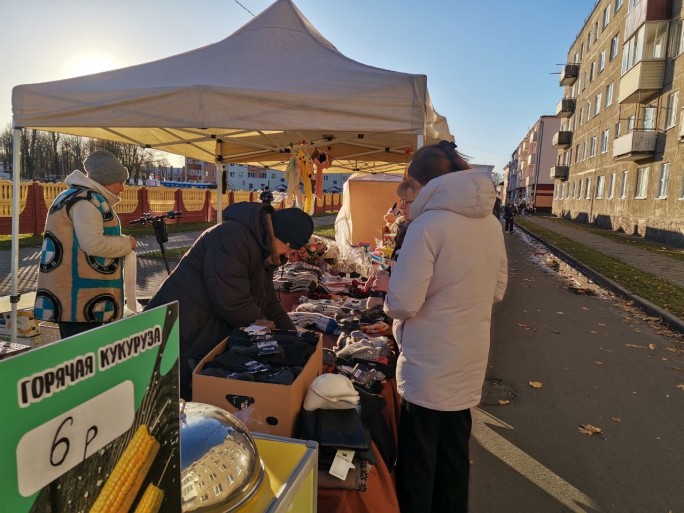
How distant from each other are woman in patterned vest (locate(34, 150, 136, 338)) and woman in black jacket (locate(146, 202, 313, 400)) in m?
0.80

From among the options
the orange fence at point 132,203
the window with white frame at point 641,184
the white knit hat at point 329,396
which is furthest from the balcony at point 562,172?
the white knit hat at point 329,396

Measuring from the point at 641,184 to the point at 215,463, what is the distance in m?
27.9

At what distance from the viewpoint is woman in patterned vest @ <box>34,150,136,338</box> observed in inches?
122

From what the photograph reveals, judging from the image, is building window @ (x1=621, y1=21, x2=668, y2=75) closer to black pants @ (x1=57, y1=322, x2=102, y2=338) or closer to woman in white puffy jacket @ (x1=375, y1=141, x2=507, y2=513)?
woman in white puffy jacket @ (x1=375, y1=141, x2=507, y2=513)

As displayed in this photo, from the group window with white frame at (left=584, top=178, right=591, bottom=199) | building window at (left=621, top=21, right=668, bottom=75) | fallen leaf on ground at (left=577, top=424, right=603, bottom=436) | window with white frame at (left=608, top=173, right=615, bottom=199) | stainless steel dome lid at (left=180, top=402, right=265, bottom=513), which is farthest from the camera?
window with white frame at (left=584, top=178, right=591, bottom=199)

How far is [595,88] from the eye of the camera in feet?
115

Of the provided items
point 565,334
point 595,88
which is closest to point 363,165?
point 565,334

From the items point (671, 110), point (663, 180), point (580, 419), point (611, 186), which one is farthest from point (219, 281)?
point (611, 186)

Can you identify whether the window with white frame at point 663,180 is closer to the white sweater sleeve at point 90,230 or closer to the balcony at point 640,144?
the balcony at point 640,144

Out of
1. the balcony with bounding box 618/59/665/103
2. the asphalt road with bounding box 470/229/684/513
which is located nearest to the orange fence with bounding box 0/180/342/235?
the asphalt road with bounding box 470/229/684/513

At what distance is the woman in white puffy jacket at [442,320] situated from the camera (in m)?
2.08

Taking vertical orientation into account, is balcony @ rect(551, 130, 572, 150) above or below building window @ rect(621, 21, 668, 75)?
below

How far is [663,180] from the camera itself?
20812 millimetres

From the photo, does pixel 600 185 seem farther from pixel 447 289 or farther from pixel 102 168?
pixel 102 168
